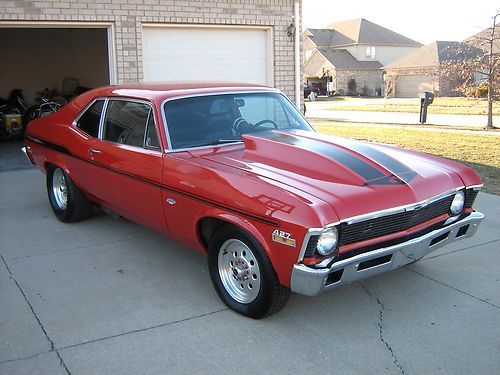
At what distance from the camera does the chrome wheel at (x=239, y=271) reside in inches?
149

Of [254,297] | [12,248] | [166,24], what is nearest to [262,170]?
[254,297]

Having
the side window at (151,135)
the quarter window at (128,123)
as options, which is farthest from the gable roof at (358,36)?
the side window at (151,135)

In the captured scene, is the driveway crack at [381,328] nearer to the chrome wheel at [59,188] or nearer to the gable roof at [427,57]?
the chrome wheel at [59,188]

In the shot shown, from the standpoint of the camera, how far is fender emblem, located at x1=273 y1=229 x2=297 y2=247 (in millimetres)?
3342

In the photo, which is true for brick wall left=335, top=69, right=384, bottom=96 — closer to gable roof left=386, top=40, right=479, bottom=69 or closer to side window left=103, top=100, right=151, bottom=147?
gable roof left=386, top=40, right=479, bottom=69

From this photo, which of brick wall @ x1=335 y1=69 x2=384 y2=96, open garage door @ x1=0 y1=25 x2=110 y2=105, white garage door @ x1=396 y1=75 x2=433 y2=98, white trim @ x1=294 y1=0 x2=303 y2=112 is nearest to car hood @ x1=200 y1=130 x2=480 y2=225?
white trim @ x1=294 y1=0 x2=303 y2=112

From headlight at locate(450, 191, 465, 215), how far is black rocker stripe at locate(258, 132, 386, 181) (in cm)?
74

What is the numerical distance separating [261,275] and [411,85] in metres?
49.5

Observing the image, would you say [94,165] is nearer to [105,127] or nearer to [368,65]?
[105,127]

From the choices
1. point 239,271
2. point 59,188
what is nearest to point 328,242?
point 239,271

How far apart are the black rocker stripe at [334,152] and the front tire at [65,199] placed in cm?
245

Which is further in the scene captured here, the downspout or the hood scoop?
the downspout

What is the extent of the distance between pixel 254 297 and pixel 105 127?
2589mm

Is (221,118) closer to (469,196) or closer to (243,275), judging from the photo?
(243,275)
